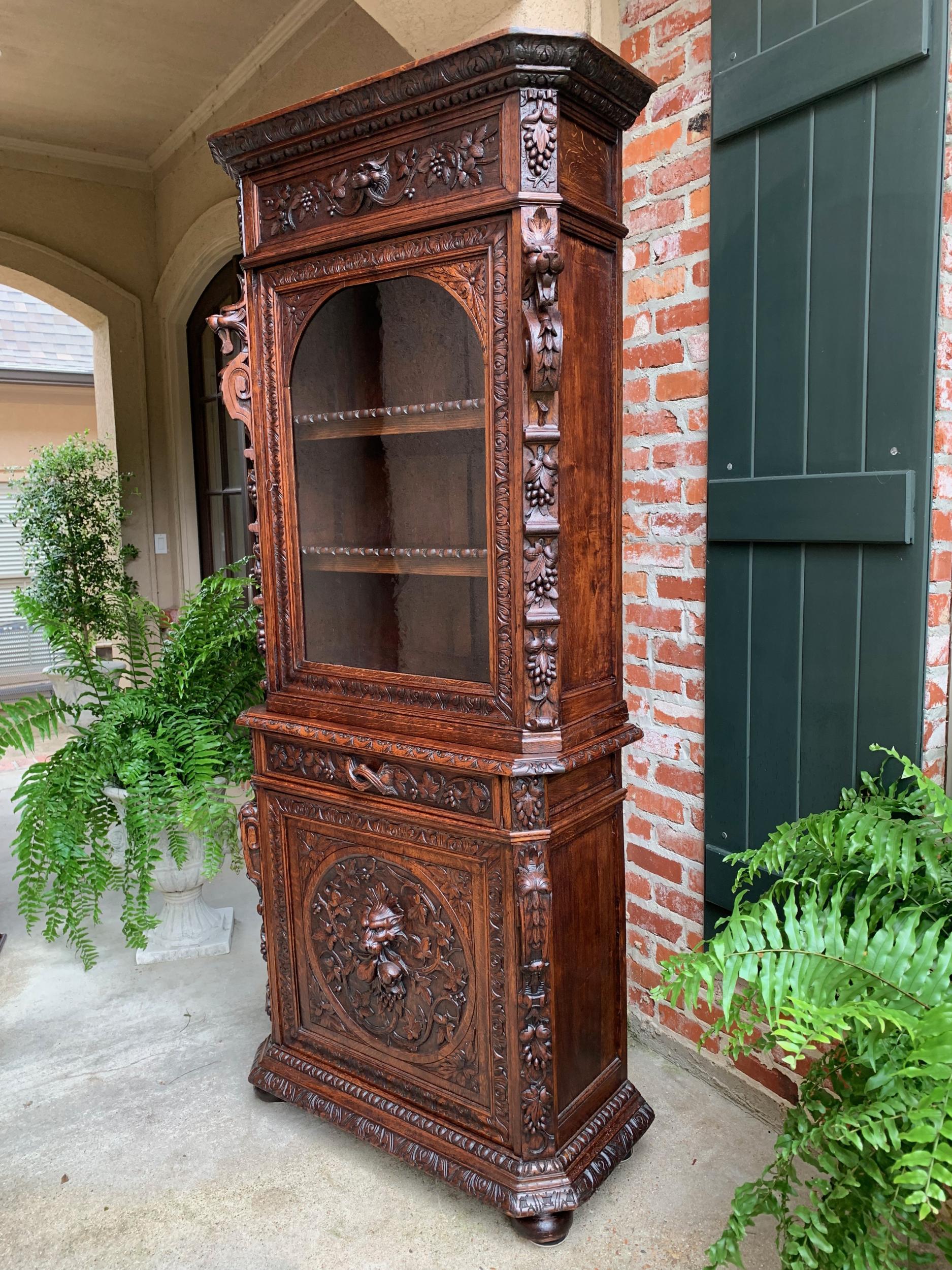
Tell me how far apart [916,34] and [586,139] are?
1.90 feet

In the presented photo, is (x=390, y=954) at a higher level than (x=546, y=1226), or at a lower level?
higher

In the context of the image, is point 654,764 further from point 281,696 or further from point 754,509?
point 281,696

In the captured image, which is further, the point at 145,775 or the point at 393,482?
the point at 145,775

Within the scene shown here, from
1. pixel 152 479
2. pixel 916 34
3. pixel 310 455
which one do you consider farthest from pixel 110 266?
pixel 916 34

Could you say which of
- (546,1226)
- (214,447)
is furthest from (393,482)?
(214,447)

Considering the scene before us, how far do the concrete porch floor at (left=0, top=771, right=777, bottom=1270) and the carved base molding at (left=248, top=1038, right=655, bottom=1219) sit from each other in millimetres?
85

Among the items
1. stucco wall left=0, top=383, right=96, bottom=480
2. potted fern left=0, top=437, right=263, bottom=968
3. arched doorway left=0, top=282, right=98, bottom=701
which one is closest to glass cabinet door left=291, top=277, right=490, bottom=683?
potted fern left=0, top=437, right=263, bottom=968

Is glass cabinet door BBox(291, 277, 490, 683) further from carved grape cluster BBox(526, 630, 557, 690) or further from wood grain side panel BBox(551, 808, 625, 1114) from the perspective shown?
wood grain side panel BBox(551, 808, 625, 1114)

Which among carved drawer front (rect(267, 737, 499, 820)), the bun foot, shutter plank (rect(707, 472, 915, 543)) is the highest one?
shutter plank (rect(707, 472, 915, 543))

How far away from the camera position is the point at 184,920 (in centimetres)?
309

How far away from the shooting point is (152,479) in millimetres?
5516

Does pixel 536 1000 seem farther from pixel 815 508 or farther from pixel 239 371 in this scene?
pixel 239 371

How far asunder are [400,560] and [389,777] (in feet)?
1.50

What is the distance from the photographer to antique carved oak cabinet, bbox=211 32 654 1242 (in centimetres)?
166
